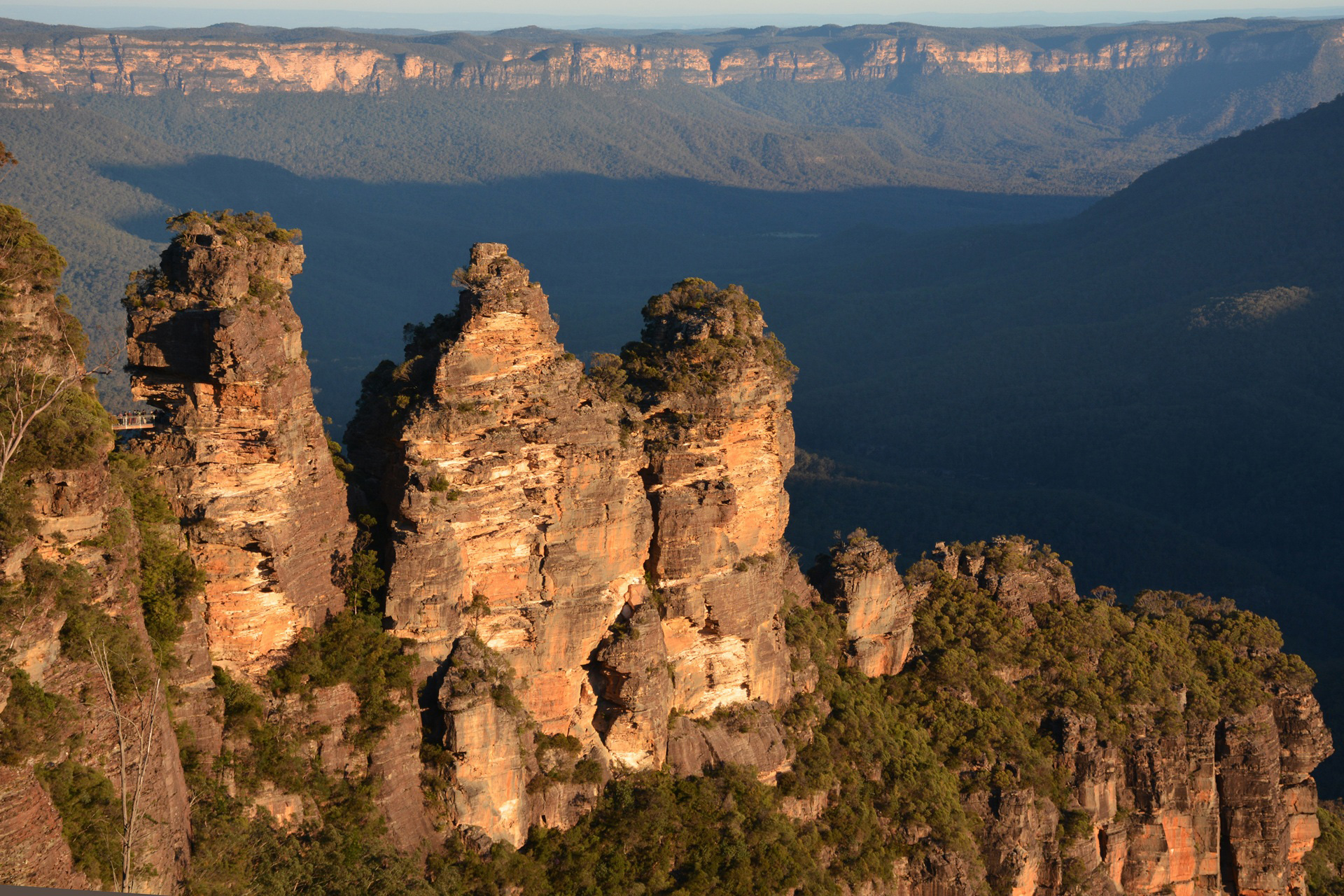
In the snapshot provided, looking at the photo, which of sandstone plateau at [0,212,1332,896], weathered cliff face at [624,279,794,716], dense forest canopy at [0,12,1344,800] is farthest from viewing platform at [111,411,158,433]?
dense forest canopy at [0,12,1344,800]

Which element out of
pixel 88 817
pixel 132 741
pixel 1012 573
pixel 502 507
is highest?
pixel 502 507

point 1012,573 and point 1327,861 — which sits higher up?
point 1012,573

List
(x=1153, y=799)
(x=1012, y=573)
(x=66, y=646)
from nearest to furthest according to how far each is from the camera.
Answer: (x=66, y=646) → (x=1153, y=799) → (x=1012, y=573)

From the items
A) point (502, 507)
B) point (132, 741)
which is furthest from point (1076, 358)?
point (132, 741)

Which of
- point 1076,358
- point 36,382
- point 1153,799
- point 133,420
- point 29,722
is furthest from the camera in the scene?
point 1076,358

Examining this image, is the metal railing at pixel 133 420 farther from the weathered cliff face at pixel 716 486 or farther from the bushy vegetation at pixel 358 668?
the weathered cliff face at pixel 716 486

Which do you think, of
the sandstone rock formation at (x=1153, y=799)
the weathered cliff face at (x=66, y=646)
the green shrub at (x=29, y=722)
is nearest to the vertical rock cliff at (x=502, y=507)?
the weathered cliff face at (x=66, y=646)

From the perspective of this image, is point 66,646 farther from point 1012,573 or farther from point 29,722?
point 1012,573

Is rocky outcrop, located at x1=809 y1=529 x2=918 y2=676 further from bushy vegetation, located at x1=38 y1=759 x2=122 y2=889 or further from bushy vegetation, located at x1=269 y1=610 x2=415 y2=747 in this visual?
bushy vegetation, located at x1=38 y1=759 x2=122 y2=889
